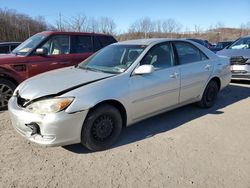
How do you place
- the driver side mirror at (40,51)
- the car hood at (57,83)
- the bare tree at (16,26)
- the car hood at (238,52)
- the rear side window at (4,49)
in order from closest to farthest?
the car hood at (57,83)
the driver side mirror at (40,51)
the car hood at (238,52)
the rear side window at (4,49)
the bare tree at (16,26)

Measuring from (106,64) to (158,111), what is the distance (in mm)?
1196

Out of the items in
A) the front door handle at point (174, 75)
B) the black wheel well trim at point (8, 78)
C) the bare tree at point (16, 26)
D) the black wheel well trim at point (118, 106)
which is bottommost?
the black wheel well trim at point (118, 106)

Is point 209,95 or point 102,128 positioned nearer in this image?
point 102,128

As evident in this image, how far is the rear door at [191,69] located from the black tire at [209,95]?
0.26 meters

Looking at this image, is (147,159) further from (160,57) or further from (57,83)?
(160,57)

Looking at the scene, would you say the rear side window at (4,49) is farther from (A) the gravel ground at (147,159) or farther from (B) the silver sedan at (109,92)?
(B) the silver sedan at (109,92)

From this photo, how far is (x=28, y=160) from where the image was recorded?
3434 millimetres

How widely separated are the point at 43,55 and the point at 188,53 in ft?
10.8

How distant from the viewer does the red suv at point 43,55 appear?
18.2 ft

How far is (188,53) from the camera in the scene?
199 inches

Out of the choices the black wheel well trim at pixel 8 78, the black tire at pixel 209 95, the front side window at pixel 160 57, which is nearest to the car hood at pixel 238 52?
the black tire at pixel 209 95

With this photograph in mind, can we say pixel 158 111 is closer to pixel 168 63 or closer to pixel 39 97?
pixel 168 63

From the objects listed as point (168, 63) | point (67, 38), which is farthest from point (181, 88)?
point (67, 38)

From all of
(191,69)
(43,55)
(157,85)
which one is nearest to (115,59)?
(157,85)
